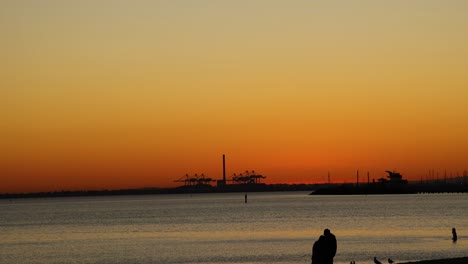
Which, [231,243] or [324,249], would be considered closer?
[324,249]

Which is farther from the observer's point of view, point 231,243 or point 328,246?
point 231,243

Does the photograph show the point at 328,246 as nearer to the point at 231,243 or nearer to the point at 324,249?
the point at 324,249

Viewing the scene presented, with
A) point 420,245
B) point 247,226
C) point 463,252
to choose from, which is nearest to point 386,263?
point 463,252

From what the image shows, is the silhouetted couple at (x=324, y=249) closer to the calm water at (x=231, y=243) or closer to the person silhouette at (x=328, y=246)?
the person silhouette at (x=328, y=246)

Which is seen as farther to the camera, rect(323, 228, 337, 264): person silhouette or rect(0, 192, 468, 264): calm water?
rect(0, 192, 468, 264): calm water

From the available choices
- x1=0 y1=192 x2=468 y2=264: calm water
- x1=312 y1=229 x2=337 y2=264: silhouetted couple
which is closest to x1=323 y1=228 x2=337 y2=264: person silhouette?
x1=312 y1=229 x2=337 y2=264: silhouetted couple

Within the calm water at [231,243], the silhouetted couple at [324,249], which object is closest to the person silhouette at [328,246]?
the silhouetted couple at [324,249]

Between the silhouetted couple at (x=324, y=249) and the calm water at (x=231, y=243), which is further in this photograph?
the calm water at (x=231, y=243)

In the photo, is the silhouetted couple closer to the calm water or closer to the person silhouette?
the person silhouette

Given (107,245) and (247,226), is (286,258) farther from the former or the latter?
(247,226)

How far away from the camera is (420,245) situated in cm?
6681

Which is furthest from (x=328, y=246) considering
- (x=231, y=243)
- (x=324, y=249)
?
(x=231, y=243)

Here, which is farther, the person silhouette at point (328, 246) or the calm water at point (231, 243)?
the calm water at point (231, 243)

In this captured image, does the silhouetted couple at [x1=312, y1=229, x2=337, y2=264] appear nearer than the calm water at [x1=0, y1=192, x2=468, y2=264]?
Yes
